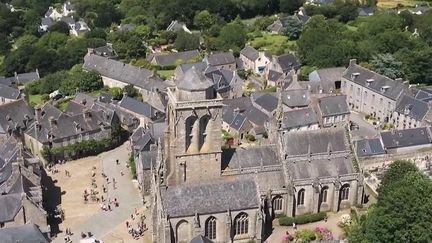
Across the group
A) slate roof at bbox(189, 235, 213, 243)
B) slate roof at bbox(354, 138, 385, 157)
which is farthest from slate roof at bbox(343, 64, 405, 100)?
slate roof at bbox(189, 235, 213, 243)

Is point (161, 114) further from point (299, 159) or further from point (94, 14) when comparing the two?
point (94, 14)

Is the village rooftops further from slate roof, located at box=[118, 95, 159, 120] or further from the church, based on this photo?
slate roof, located at box=[118, 95, 159, 120]

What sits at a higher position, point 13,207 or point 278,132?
point 278,132

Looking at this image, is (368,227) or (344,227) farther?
(344,227)

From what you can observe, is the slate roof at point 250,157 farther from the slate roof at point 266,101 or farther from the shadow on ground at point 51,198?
the slate roof at point 266,101

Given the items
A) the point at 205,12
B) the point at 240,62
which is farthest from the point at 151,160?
the point at 205,12

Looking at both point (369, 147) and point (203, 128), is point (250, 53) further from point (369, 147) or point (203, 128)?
point (203, 128)

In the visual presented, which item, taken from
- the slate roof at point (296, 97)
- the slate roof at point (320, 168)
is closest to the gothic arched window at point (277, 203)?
the slate roof at point (320, 168)
